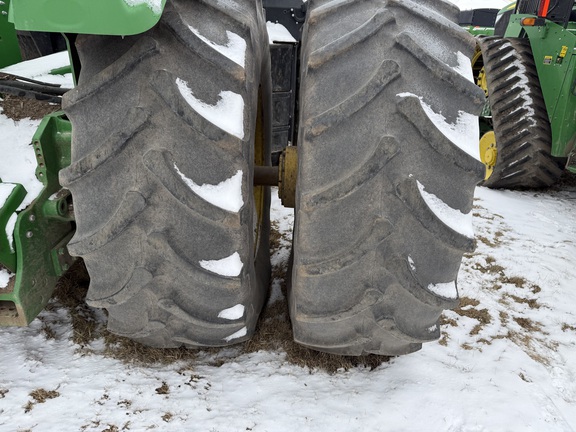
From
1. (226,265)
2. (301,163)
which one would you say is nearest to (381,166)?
(301,163)

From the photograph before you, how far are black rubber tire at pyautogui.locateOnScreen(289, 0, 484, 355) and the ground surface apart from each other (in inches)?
17.2

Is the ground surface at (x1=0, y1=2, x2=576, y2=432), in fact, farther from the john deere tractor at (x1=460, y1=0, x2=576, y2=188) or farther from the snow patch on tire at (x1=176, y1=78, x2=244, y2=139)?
the john deere tractor at (x1=460, y1=0, x2=576, y2=188)

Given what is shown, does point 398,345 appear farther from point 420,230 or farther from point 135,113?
point 135,113

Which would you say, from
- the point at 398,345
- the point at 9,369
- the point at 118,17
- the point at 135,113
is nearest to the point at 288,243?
the point at 398,345

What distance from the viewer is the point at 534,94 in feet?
13.3

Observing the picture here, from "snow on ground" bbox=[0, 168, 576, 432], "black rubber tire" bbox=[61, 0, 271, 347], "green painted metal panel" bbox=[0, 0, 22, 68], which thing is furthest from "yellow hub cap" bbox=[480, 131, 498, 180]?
"green painted metal panel" bbox=[0, 0, 22, 68]

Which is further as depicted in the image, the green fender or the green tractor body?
the green tractor body

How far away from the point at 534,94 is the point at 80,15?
402 centimetres

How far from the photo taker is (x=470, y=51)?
57.0 inches

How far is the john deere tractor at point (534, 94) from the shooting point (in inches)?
149

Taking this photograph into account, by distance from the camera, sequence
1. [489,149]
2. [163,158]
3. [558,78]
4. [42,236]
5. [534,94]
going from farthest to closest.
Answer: [489,149] → [534,94] → [558,78] → [42,236] → [163,158]

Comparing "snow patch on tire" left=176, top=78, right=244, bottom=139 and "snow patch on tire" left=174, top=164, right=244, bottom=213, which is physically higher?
"snow patch on tire" left=176, top=78, right=244, bottom=139

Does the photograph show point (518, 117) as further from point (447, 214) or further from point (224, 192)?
point (224, 192)

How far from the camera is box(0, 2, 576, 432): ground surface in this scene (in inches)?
63.8
